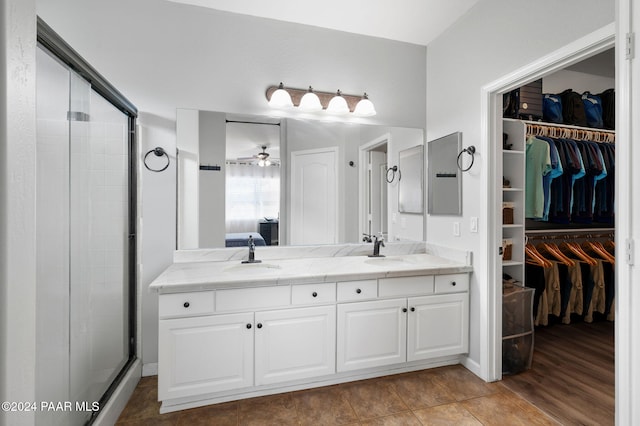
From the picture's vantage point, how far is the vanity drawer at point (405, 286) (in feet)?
7.20

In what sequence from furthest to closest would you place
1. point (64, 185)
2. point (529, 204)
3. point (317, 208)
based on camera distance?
1. point (529, 204)
2. point (317, 208)
3. point (64, 185)

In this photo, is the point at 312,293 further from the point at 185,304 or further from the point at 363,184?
the point at 363,184

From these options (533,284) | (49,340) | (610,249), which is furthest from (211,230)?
(610,249)

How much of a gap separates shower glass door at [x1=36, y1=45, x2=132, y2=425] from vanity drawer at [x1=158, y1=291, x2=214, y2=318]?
1.18 feet

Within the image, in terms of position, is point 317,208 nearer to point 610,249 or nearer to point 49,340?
point 49,340

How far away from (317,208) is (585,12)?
78.1 inches

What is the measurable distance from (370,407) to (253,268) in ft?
3.83

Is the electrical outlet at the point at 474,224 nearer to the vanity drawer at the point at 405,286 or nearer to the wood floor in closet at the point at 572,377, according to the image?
the vanity drawer at the point at 405,286

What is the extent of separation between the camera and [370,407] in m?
1.95

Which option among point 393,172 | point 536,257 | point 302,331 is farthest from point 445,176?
point 302,331

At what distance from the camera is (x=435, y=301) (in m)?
2.32

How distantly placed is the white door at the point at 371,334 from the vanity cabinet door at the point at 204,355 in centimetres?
62

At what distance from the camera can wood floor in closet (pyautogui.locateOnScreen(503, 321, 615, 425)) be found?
6.20 ft


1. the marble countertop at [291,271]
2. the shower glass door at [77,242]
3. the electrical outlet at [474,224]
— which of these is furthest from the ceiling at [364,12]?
the marble countertop at [291,271]
